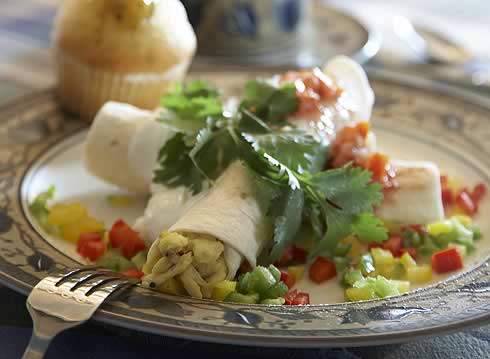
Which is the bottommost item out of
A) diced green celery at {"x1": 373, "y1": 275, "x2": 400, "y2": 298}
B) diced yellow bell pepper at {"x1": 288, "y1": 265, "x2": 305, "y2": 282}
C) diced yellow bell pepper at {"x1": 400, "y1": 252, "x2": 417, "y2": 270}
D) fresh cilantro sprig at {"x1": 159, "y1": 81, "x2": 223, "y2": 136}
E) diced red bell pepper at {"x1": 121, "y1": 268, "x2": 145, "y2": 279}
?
diced red bell pepper at {"x1": 121, "y1": 268, "x2": 145, "y2": 279}

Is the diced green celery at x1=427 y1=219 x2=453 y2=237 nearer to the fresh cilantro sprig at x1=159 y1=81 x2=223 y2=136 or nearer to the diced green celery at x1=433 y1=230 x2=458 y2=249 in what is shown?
the diced green celery at x1=433 y1=230 x2=458 y2=249

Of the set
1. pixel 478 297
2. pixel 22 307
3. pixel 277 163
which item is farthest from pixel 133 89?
pixel 478 297

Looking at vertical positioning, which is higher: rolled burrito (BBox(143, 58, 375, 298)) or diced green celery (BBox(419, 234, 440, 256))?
rolled burrito (BBox(143, 58, 375, 298))

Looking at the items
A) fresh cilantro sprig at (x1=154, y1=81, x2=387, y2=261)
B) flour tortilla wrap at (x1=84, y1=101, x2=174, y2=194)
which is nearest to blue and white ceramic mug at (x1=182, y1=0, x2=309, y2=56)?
flour tortilla wrap at (x1=84, y1=101, x2=174, y2=194)

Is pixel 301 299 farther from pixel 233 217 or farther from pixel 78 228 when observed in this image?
pixel 78 228

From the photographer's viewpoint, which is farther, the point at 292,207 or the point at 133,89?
the point at 133,89

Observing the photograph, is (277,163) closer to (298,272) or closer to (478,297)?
(298,272)
